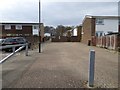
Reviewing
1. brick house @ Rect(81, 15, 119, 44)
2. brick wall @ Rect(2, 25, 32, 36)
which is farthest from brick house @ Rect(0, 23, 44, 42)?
brick house @ Rect(81, 15, 119, 44)

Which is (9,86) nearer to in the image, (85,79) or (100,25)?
(85,79)

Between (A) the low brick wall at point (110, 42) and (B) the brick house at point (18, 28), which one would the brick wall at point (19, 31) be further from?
(A) the low brick wall at point (110, 42)

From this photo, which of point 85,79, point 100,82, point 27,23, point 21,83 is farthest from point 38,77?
point 27,23

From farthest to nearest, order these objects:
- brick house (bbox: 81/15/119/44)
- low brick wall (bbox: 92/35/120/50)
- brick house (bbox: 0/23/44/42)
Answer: brick house (bbox: 0/23/44/42) → brick house (bbox: 81/15/119/44) → low brick wall (bbox: 92/35/120/50)

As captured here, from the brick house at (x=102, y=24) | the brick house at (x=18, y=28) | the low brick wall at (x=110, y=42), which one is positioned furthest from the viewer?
the brick house at (x=18, y=28)

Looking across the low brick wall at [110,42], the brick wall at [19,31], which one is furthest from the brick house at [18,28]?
the low brick wall at [110,42]

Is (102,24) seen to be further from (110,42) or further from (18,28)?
(18,28)

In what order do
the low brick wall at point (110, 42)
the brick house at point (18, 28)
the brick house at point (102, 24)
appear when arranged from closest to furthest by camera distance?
the low brick wall at point (110, 42), the brick house at point (102, 24), the brick house at point (18, 28)

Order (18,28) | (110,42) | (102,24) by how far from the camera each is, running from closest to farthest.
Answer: (110,42) → (102,24) → (18,28)

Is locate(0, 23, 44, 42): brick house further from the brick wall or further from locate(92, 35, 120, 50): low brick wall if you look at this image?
locate(92, 35, 120, 50): low brick wall

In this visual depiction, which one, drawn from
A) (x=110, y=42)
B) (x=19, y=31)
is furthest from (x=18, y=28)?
(x=110, y=42)

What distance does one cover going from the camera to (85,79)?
8805mm

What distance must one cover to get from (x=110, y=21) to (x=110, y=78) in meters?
44.4

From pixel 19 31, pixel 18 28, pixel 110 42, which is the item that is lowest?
pixel 110 42
